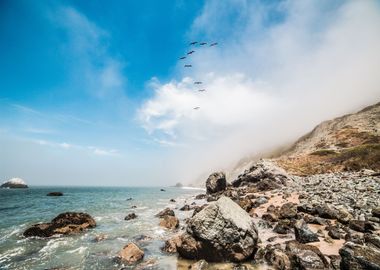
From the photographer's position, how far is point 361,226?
16.0 metres

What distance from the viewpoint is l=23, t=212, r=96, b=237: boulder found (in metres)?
22.4

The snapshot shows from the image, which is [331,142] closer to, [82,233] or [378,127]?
[378,127]

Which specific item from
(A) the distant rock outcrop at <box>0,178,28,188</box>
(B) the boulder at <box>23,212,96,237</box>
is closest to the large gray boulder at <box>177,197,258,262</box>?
(B) the boulder at <box>23,212,96,237</box>

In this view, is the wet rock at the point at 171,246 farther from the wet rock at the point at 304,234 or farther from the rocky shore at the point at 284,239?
the wet rock at the point at 304,234

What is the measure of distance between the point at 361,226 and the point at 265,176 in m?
38.3

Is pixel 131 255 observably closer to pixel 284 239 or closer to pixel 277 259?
pixel 277 259

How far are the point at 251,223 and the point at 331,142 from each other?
107979mm

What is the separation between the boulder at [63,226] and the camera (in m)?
22.4

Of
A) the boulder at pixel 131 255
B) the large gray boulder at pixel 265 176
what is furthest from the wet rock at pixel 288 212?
the large gray boulder at pixel 265 176

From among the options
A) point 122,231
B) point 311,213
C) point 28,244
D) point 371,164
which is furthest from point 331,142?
point 28,244

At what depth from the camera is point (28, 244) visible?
19.5 m

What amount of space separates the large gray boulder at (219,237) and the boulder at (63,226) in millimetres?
13958

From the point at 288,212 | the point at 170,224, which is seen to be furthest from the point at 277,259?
the point at 170,224

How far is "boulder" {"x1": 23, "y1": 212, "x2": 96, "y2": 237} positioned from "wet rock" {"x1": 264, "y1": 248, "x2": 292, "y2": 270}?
61.4 ft
